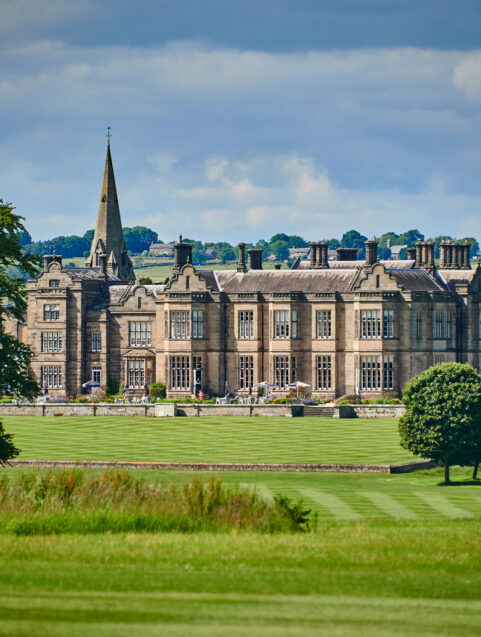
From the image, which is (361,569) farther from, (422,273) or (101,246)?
(101,246)

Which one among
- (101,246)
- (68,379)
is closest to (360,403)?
(68,379)

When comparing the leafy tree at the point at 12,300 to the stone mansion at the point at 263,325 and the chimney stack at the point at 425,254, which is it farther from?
the chimney stack at the point at 425,254

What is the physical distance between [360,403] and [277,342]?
329 inches

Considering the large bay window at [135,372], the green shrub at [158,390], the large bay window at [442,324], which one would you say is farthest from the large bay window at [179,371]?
the large bay window at [442,324]

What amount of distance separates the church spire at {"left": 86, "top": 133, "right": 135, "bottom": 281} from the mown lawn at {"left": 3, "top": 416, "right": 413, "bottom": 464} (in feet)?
106

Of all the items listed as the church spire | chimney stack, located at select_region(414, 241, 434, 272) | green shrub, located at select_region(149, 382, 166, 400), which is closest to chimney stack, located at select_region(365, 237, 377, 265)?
chimney stack, located at select_region(414, 241, 434, 272)

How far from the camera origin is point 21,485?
109 feet

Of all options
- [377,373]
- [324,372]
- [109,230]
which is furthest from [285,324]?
[109,230]

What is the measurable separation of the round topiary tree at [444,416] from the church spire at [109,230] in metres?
54.1

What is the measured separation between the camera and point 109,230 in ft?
380

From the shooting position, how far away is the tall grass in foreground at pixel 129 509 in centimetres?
2959

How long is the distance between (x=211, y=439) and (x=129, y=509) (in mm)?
40683

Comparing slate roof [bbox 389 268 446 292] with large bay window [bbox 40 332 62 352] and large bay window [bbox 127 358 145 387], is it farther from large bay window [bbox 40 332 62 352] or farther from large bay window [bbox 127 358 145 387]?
large bay window [bbox 40 332 62 352]

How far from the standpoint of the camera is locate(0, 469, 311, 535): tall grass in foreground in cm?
2959
